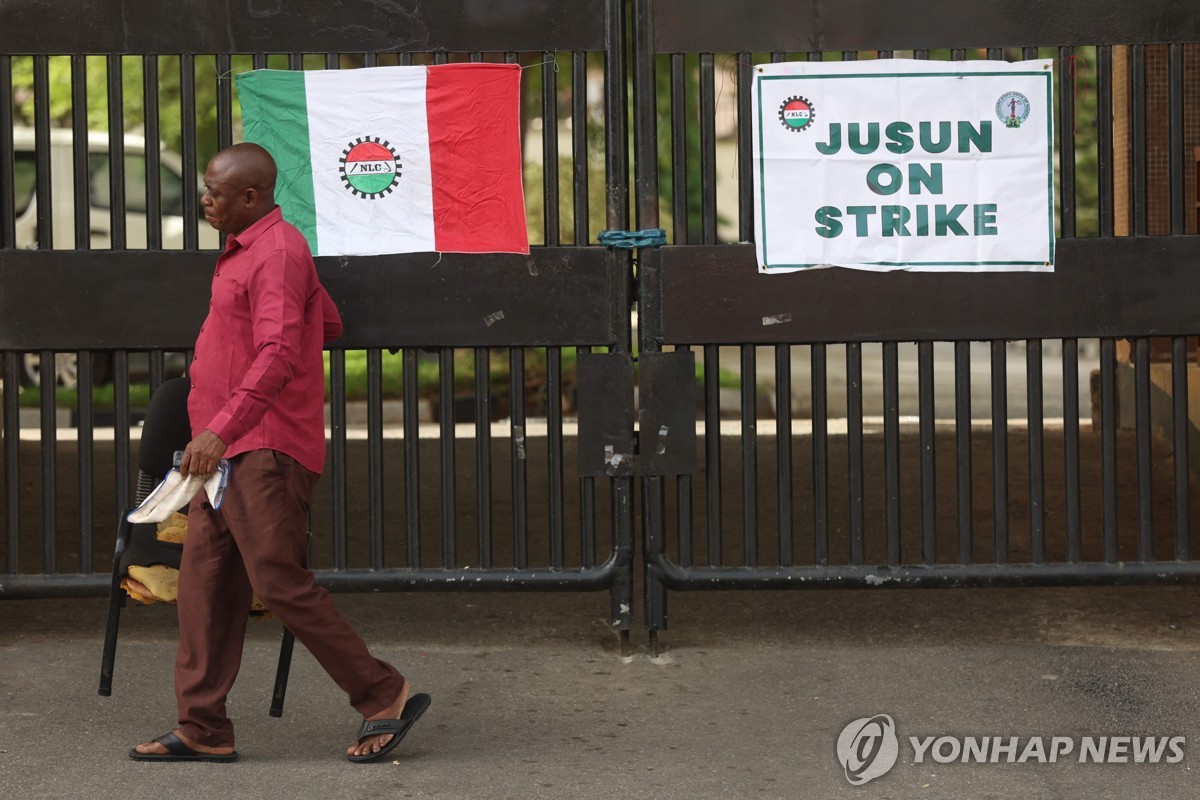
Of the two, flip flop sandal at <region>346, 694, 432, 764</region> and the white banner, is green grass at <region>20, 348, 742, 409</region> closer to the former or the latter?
the white banner

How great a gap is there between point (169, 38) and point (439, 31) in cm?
95

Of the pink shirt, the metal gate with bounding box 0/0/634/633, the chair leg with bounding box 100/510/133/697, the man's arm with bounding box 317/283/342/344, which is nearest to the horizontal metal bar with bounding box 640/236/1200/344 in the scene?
the metal gate with bounding box 0/0/634/633

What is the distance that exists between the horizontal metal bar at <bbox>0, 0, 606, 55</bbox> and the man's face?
109cm

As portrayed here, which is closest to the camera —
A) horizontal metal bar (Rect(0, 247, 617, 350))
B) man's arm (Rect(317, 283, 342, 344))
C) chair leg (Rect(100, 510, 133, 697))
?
chair leg (Rect(100, 510, 133, 697))

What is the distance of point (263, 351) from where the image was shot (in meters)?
4.15

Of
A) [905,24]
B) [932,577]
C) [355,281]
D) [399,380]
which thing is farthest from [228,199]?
[399,380]

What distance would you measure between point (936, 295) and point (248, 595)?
2586 mm

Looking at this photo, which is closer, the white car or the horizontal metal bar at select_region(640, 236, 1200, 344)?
the horizontal metal bar at select_region(640, 236, 1200, 344)

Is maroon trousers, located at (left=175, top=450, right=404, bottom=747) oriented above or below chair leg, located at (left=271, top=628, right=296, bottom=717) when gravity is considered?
above

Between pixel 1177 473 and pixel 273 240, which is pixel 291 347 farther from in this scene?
pixel 1177 473

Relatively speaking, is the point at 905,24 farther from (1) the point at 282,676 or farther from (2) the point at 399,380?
(2) the point at 399,380

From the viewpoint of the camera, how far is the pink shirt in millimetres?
4145

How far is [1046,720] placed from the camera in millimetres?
4781

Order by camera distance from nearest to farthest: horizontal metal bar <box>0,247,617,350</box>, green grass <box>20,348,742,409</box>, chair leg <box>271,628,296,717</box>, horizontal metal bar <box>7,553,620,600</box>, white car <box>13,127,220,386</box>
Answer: chair leg <box>271,628,296,717</box>, horizontal metal bar <box>0,247,617,350</box>, horizontal metal bar <box>7,553,620,600</box>, white car <box>13,127,220,386</box>, green grass <box>20,348,742,409</box>
